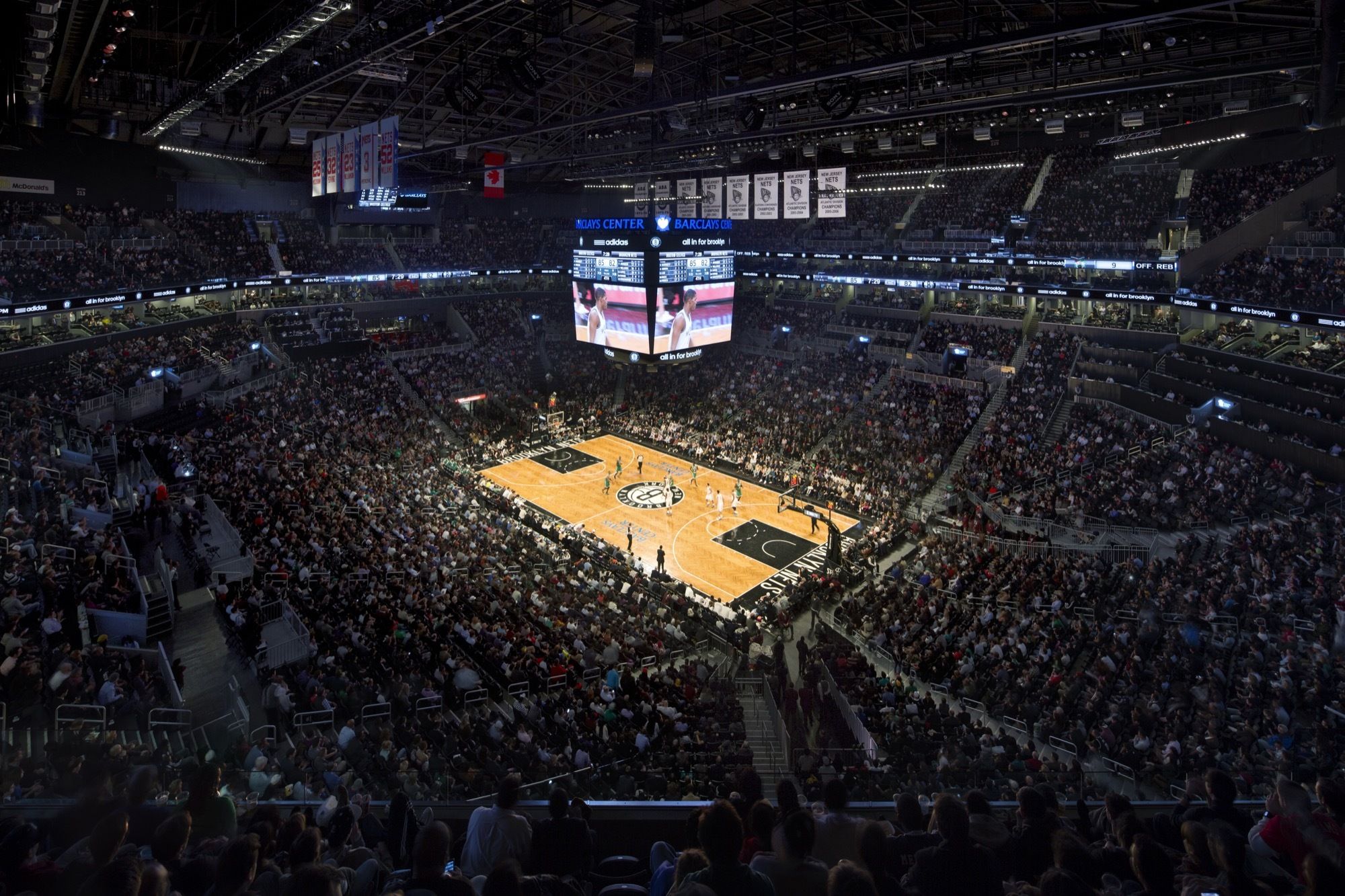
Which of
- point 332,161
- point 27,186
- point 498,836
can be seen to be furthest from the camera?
point 27,186

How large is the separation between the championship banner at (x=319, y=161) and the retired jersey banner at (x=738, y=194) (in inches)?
443

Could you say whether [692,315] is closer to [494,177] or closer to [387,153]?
[494,177]

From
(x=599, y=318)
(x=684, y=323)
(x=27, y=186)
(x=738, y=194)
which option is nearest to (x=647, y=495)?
(x=684, y=323)

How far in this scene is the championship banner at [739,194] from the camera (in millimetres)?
21500

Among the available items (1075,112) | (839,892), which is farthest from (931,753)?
(1075,112)

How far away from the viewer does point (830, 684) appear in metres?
13.9

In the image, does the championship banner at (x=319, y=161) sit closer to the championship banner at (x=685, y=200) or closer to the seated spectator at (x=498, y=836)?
the championship banner at (x=685, y=200)

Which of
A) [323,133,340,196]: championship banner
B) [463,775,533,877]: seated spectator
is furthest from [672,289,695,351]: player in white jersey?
[463,775,533,877]: seated spectator

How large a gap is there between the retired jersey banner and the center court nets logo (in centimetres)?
1035

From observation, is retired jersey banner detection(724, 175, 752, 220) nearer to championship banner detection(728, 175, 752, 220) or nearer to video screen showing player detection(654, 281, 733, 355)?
championship banner detection(728, 175, 752, 220)

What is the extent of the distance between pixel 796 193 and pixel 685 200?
4913 millimetres

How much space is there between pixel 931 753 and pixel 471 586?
10214mm

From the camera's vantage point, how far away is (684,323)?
89.3 feet

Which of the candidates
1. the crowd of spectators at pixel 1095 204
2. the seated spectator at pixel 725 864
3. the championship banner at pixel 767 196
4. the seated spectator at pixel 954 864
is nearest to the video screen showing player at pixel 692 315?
the championship banner at pixel 767 196
